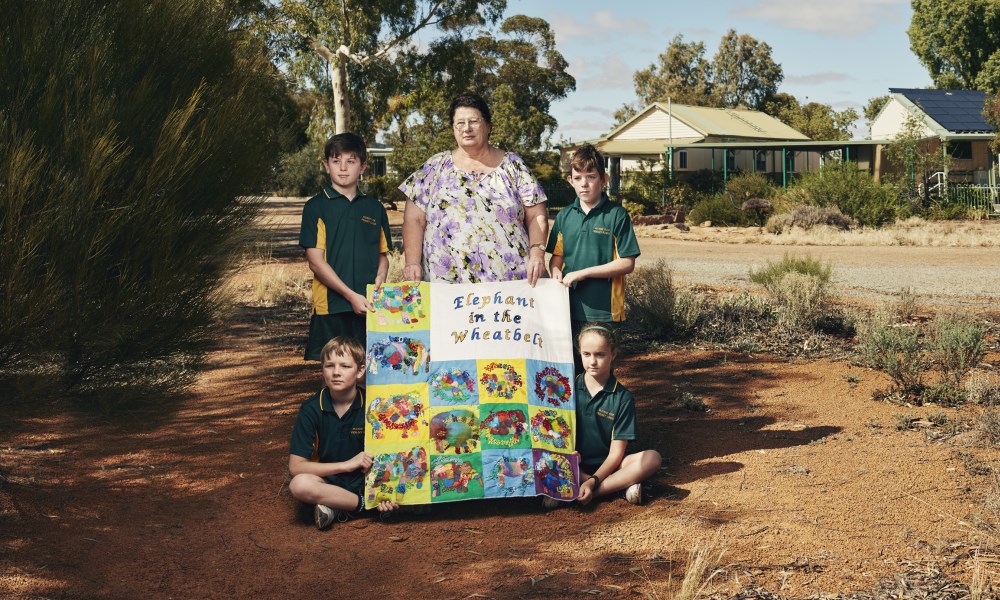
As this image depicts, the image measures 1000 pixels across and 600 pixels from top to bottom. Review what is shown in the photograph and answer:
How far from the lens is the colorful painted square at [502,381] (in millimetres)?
5148

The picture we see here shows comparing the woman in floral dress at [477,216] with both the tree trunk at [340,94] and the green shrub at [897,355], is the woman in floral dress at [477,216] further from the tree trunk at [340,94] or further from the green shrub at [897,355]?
the tree trunk at [340,94]

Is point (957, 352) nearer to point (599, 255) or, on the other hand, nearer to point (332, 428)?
point (599, 255)

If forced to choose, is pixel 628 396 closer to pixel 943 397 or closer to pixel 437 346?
pixel 437 346

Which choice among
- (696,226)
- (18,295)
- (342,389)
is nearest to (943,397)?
(342,389)

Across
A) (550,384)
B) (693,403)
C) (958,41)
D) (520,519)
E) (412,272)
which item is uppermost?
(958,41)

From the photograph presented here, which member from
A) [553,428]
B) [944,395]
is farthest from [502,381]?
[944,395]

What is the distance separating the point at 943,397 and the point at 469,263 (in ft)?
11.9

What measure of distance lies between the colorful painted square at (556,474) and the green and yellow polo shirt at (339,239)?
4.56 ft

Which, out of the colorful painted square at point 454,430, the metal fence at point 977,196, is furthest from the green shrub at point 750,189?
the colorful painted square at point 454,430

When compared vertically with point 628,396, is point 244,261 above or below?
above

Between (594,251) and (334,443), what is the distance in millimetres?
1790

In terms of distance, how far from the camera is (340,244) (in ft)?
17.5

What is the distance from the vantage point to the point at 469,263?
5.30m

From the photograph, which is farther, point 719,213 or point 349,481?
point 719,213
